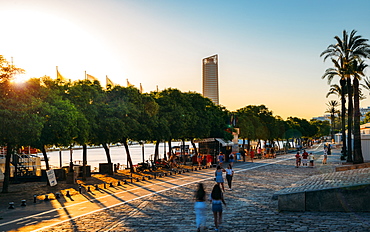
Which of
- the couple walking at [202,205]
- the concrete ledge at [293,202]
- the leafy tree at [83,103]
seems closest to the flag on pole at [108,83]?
the leafy tree at [83,103]

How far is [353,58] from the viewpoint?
3938 centimetres

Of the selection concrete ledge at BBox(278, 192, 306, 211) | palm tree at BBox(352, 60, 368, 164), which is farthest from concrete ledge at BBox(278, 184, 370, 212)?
palm tree at BBox(352, 60, 368, 164)

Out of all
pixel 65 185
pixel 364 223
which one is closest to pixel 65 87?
pixel 65 185

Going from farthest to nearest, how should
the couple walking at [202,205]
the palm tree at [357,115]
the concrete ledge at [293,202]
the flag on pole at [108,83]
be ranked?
the flag on pole at [108,83] → the palm tree at [357,115] → the concrete ledge at [293,202] → the couple walking at [202,205]

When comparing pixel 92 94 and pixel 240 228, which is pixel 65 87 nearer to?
pixel 92 94

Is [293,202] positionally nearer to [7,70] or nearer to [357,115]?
[7,70]

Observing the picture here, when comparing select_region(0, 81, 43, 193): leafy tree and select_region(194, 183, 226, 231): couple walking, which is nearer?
select_region(194, 183, 226, 231): couple walking

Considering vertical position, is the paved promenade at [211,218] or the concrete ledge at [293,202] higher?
the concrete ledge at [293,202]

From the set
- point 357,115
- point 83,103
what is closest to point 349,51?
point 357,115

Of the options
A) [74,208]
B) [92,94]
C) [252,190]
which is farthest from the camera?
[92,94]

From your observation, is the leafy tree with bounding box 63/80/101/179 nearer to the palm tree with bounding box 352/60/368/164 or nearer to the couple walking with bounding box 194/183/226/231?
the couple walking with bounding box 194/183/226/231

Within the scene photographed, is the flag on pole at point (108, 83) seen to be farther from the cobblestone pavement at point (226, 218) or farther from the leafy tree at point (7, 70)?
the cobblestone pavement at point (226, 218)

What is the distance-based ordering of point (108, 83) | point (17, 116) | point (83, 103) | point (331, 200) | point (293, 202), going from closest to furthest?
point (331, 200) < point (293, 202) < point (17, 116) < point (83, 103) < point (108, 83)

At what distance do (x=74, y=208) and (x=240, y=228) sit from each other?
29.1 ft
